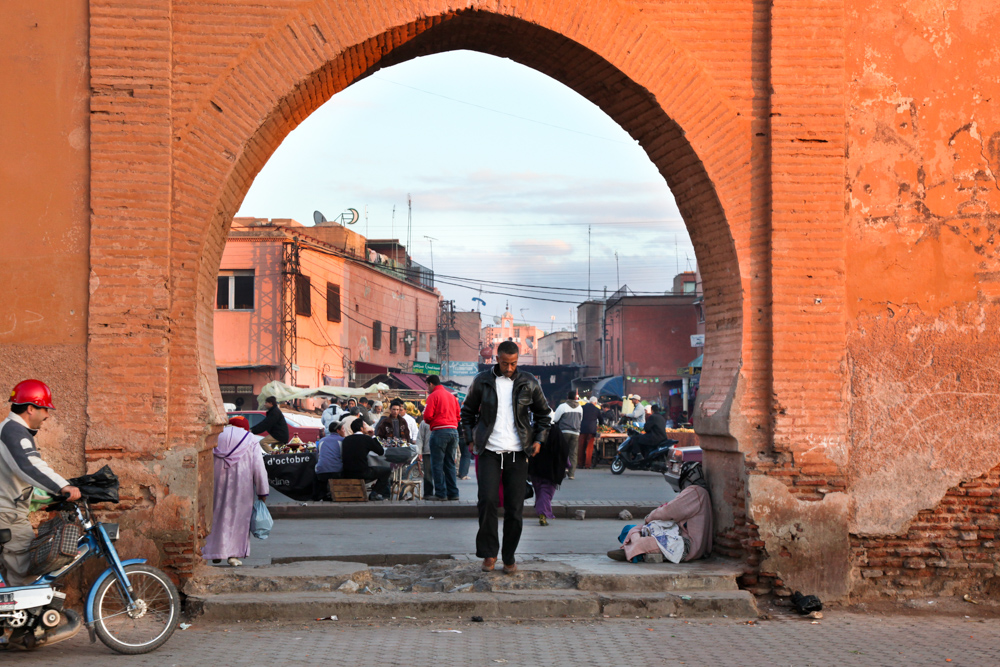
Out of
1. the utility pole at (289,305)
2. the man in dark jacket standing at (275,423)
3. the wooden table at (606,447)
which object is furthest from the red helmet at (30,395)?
the utility pole at (289,305)

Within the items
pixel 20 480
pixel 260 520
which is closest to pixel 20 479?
pixel 20 480

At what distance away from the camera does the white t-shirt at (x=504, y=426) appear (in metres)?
6.97

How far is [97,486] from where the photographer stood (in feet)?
18.0

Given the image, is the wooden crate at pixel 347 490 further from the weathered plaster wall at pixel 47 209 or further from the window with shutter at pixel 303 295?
the window with shutter at pixel 303 295

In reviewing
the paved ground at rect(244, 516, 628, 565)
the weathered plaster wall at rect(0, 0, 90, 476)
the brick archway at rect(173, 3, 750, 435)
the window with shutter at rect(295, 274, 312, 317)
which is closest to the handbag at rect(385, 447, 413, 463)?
the paved ground at rect(244, 516, 628, 565)

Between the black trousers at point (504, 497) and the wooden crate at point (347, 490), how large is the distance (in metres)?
6.50

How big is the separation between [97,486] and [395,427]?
10.1 m

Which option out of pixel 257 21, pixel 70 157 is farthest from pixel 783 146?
pixel 70 157

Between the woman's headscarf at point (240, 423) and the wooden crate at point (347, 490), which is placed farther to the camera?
the wooden crate at point (347, 490)

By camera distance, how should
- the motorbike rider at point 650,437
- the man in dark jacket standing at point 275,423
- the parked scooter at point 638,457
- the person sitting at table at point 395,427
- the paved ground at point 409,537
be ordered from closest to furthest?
the paved ground at point 409,537 < the man in dark jacket standing at point 275,423 < the person sitting at table at point 395,427 < the parked scooter at point 638,457 < the motorbike rider at point 650,437

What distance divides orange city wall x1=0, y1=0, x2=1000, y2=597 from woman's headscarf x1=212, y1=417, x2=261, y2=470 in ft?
2.84

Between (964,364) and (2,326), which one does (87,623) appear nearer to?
(2,326)

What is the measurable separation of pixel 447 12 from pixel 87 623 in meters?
4.88

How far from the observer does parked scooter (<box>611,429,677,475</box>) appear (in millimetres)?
19359
